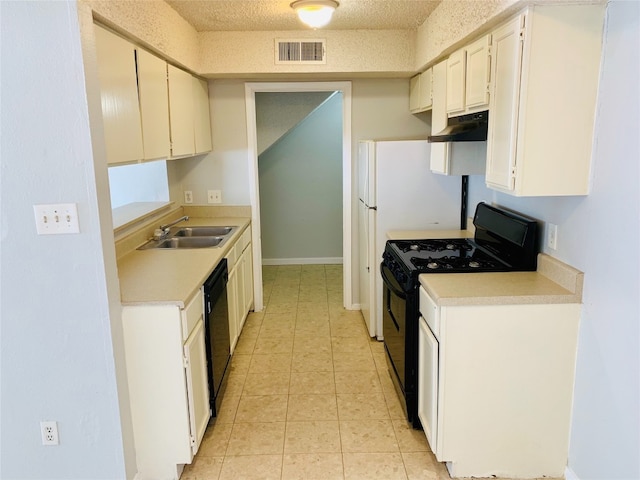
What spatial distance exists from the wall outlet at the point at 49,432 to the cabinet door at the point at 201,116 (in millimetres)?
2198

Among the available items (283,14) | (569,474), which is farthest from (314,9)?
(569,474)

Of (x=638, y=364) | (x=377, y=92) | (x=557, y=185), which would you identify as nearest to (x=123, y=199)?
(x=377, y=92)

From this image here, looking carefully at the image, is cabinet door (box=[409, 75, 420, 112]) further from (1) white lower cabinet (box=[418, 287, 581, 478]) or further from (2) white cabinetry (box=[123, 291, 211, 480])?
(2) white cabinetry (box=[123, 291, 211, 480])

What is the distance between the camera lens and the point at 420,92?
3.81m

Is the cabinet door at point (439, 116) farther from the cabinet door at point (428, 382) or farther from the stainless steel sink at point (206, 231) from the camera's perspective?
the stainless steel sink at point (206, 231)

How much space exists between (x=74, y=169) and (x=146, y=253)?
1.20 metres

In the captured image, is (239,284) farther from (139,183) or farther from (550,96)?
(550,96)

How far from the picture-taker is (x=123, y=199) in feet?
12.6

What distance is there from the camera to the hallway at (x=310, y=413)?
2389 millimetres

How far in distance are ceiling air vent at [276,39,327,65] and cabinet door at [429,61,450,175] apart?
891 mm

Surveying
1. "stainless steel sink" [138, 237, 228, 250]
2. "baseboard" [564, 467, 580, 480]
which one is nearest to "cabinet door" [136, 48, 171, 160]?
"stainless steel sink" [138, 237, 228, 250]

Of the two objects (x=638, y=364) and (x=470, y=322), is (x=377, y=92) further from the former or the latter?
(x=638, y=364)

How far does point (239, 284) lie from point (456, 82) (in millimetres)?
2100

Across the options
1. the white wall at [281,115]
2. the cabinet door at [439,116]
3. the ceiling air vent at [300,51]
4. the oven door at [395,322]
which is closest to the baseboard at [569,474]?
the oven door at [395,322]
